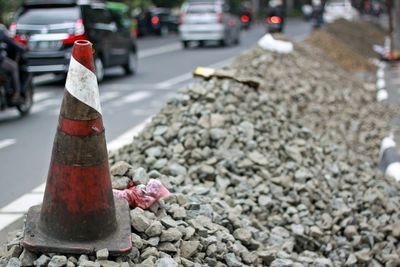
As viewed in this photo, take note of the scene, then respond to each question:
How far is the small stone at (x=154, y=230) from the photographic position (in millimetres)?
4148

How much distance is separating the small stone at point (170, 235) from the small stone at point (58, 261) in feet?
2.17

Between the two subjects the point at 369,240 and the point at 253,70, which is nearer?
the point at 369,240

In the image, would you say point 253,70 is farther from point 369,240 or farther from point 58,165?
point 58,165

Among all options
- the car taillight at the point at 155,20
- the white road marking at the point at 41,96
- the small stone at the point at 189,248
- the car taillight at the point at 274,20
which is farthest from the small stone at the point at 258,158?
the car taillight at the point at 155,20

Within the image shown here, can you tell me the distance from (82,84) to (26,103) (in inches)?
343

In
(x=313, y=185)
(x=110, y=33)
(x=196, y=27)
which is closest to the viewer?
(x=313, y=185)

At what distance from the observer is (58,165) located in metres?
3.98

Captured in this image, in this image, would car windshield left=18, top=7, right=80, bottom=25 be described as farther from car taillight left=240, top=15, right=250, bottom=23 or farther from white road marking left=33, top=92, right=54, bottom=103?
car taillight left=240, top=15, right=250, bottom=23

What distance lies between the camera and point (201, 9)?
100.0ft

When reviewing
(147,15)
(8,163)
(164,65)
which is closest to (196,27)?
(164,65)

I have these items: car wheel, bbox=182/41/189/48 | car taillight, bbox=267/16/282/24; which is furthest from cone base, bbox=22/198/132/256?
car taillight, bbox=267/16/282/24

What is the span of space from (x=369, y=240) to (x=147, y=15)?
36.2 meters

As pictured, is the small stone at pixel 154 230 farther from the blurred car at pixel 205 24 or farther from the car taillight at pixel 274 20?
the car taillight at pixel 274 20

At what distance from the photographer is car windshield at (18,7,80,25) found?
16.6m
